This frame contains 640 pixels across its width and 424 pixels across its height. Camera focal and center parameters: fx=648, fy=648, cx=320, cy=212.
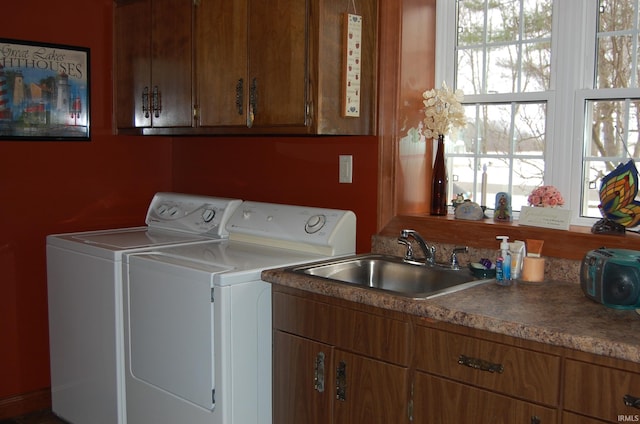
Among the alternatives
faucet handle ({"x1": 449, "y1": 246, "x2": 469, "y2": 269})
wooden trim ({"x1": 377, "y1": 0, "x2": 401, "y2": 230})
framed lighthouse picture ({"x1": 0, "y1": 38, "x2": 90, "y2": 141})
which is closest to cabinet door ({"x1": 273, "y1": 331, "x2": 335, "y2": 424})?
faucet handle ({"x1": 449, "y1": 246, "x2": 469, "y2": 269})

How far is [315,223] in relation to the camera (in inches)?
109

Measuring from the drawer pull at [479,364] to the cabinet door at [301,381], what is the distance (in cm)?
50

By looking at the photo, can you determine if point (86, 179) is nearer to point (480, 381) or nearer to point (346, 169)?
point (346, 169)

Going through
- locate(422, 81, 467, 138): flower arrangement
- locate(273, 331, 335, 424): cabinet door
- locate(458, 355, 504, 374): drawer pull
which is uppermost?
locate(422, 81, 467, 138): flower arrangement

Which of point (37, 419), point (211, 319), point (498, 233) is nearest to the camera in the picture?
point (211, 319)

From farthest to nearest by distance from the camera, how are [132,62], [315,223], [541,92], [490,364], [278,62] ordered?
[132,62] → [315,223] → [278,62] → [541,92] → [490,364]

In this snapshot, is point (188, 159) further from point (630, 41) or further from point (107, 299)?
point (630, 41)

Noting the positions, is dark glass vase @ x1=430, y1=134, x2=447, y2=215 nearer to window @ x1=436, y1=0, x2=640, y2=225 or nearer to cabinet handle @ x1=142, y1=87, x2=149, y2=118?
window @ x1=436, y1=0, x2=640, y2=225

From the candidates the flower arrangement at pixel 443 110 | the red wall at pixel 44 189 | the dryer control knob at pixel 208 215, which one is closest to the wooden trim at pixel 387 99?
the flower arrangement at pixel 443 110

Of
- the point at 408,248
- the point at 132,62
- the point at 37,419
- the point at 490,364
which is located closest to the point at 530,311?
the point at 490,364

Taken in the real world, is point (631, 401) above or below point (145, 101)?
below

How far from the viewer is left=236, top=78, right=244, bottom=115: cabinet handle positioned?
2.85m

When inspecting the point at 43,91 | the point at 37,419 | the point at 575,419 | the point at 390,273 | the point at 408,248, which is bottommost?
the point at 37,419

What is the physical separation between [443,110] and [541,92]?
1.29 feet
